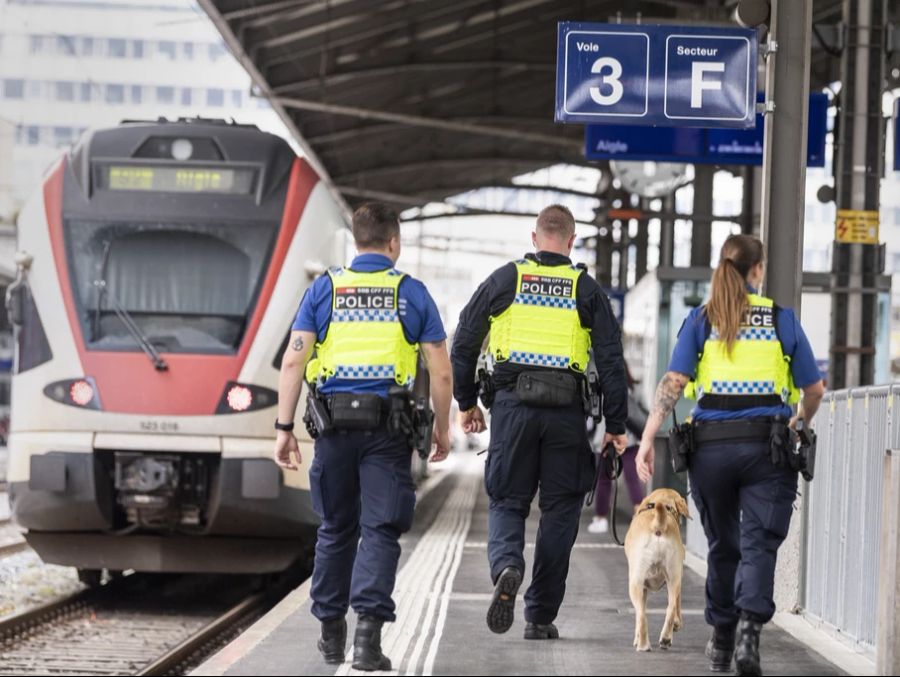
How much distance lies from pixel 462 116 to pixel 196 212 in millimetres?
18141

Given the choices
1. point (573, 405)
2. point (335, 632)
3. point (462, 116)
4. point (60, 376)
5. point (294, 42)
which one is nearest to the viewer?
point (335, 632)

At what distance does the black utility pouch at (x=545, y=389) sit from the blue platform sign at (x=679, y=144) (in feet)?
39.4

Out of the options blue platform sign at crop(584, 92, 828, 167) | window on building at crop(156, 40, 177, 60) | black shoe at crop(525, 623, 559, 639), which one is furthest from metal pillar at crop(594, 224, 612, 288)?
window on building at crop(156, 40, 177, 60)

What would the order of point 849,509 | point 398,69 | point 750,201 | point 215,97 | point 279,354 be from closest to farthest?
point 849,509 → point 279,354 → point 398,69 → point 750,201 → point 215,97

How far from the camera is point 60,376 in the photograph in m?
11.3

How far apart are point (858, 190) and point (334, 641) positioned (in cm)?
1044

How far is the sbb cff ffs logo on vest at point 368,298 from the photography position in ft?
21.6

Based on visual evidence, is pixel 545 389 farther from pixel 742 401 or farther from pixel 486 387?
pixel 742 401

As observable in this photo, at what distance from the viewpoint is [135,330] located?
11.4 metres

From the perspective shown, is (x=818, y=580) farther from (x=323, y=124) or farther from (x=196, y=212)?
(x=323, y=124)

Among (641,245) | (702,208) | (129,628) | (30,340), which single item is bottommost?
(129,628)

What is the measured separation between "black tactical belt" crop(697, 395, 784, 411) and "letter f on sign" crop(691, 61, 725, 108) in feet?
13.3

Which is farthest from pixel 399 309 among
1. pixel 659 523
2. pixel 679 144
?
pixel 679 144

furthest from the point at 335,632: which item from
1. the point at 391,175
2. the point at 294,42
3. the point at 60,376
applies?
the point at 391,175
